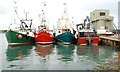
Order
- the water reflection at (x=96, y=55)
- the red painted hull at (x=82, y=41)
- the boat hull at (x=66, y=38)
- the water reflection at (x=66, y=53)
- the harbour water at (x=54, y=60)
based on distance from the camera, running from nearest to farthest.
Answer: the harbour water at (x=54, y=60), the water reflection at (x=96, y=55), the water reflection at (x=66, y=53), the red painted hull at (x=82, y=41), the boat hull at (x=66, y=38)

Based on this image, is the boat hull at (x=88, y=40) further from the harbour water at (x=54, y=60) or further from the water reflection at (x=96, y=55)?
the harbour water at (x=54, y=60)

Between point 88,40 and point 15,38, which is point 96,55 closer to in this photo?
point 88,40

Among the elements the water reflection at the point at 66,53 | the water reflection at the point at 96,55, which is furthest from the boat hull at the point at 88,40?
the water reflection at the point at 96,55

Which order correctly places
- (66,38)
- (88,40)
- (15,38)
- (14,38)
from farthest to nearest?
1. (66,38)
2. (15,38)
3. (14,38)
4. (88,40)

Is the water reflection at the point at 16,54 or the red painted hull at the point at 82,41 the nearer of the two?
the water reflection at the point at 16,54

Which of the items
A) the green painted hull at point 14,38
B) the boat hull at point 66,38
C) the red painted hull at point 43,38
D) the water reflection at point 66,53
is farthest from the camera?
the red painted hull at point 43,38

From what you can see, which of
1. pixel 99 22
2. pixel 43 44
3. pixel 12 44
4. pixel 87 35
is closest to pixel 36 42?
pixel 43 44

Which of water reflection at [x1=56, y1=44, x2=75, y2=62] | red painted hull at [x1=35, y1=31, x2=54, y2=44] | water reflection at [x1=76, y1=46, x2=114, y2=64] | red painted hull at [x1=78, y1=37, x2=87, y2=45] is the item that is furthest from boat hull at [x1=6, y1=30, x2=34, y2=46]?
water reflection at [x1=76, y1=46, x2=114, y2=64]

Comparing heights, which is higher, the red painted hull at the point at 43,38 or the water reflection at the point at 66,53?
the red painted hull at the point at 43,38

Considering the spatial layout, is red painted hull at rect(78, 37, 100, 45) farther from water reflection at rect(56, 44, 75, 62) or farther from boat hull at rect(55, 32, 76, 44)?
water reflection at rect(56, 44, 75, 62)

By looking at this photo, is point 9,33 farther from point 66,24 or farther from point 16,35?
point 66,24

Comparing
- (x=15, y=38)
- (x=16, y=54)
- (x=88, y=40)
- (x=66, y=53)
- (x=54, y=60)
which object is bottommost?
(x=66, y=53)

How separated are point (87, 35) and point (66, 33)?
198 inches

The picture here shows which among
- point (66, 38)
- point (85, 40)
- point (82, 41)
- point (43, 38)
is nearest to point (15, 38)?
point (43, 38)
